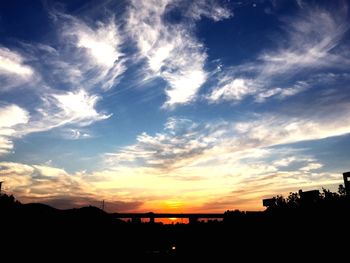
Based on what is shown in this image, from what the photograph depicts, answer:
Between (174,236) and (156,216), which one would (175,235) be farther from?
(156,216)

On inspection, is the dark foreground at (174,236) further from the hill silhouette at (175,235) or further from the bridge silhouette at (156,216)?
the bridge silhouette at (156,216)

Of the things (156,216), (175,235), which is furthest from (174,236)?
(156,216)

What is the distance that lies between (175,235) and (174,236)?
2.5 inches

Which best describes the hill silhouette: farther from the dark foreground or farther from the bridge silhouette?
the bridge silhouette

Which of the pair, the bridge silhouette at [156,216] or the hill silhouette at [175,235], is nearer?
the hill silhouette at [175,235]

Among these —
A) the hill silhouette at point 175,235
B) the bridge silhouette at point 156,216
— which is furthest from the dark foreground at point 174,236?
the bridge silhouette at point 156,216

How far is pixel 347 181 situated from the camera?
648 inches

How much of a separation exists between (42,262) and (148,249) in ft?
12.6

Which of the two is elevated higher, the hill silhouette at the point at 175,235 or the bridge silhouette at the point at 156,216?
the bridge silhouette at the point at 156,216

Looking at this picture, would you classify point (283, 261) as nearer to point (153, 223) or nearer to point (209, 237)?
point (209, 237)

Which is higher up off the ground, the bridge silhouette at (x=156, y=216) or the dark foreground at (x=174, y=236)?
the bridge silhouette at (x=156, y=216)

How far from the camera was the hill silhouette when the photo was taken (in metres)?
9.95

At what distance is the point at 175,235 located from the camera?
12.7m

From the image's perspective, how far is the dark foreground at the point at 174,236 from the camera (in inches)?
390
